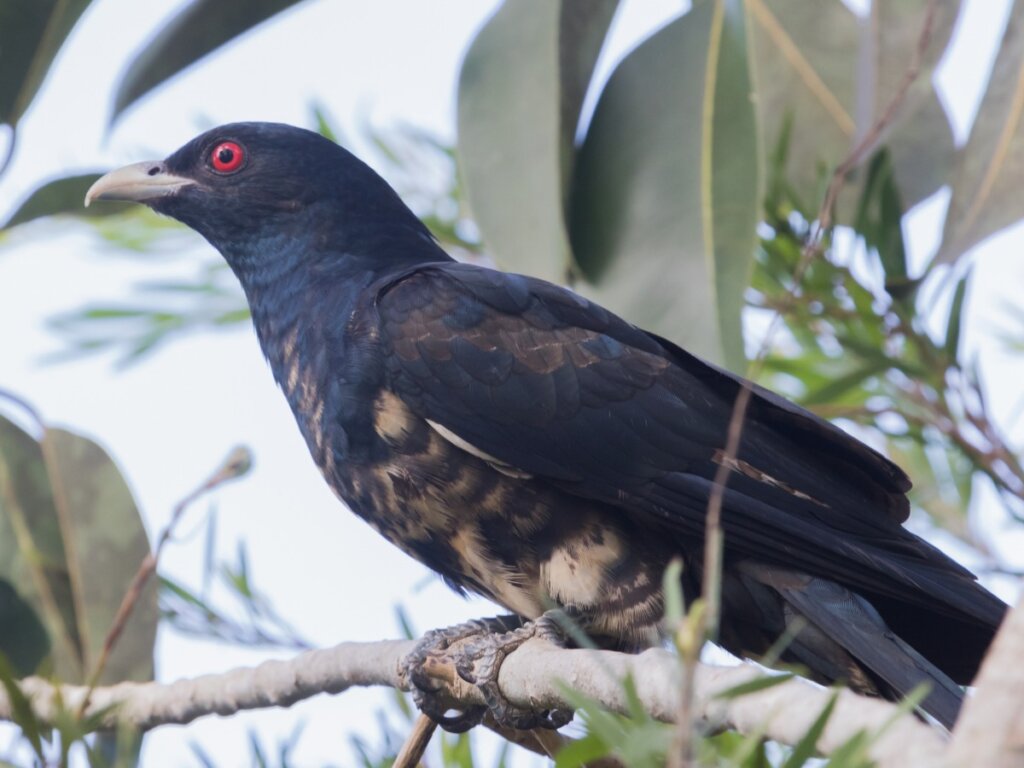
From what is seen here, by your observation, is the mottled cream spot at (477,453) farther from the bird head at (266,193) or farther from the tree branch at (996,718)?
the tree branch at (996,718)

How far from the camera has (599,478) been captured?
2656mm

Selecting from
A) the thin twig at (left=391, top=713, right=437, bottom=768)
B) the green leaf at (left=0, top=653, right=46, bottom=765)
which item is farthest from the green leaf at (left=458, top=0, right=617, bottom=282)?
the green leaf at (left=0, top=653, right=46, bottom=765)

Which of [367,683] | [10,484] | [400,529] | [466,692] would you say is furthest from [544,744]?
[10,484]

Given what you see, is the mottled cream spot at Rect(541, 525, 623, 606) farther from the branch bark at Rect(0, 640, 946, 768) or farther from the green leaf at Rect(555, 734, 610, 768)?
the green leaf at Rect(555, 734, 610, 768)

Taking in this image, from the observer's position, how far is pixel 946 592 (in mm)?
2471

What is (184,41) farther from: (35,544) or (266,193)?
(35,544)

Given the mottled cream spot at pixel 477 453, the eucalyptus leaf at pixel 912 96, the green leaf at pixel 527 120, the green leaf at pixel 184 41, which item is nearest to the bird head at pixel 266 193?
the green leaf at pixel 184 41

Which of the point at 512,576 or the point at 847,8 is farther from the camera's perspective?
the point at 847,8

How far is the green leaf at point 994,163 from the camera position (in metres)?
2.87

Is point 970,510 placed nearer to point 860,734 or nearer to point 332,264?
point 332,264

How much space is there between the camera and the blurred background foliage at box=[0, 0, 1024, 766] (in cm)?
295

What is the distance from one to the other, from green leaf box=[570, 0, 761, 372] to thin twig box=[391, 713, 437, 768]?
0.95 m

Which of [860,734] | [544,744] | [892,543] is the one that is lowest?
[544,744]

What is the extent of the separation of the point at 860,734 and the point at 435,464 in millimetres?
1682
